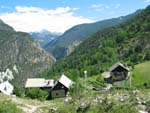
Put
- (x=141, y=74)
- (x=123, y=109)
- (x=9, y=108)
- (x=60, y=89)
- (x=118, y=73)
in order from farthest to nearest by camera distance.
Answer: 1. (x=118, y=73)
2. (x=141, y=74)
3. (x=60, y=89)
4. (x=9, y=108)
5. (x=123, y=109)

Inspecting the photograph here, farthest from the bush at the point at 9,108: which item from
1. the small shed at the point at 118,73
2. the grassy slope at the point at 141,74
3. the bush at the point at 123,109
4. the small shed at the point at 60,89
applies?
the small shed at the point at 118,73

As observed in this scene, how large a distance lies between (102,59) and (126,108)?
154m

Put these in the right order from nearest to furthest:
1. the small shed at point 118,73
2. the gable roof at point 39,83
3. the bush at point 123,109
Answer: the bush at point 123,109, the gable roof at point 39,83, the small shed at point 118,73

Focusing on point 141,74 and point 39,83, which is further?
point 39,83

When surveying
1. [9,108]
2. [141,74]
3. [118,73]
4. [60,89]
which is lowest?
[60,89]

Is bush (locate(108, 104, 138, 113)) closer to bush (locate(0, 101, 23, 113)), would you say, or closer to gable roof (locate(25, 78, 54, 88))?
bush (locate(0, 101, 23, 113))

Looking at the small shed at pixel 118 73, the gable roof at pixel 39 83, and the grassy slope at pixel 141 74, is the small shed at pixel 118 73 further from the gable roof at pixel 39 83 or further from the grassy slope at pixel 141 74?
the gable roof at pixel 39 83

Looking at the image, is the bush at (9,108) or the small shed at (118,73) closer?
the bush at (9,108)

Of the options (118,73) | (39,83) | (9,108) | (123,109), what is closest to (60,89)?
(39,83)

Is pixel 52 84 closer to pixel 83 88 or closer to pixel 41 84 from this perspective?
pixel 41 84

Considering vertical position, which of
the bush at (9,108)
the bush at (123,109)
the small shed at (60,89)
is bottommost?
the small shed at (60,89)

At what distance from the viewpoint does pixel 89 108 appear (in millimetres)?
49062

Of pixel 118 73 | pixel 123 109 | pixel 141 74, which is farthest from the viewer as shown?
pixel 118 73

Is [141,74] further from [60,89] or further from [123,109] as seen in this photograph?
[123,109]
